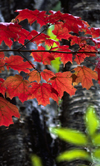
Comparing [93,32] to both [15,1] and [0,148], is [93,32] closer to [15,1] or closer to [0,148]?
[0,148]

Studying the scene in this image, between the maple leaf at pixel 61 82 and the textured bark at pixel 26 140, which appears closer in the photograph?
the maple leaf at pixel 61 82

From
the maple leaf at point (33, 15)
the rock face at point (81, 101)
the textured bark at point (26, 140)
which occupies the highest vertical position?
the maple leaf at point (33, 15)

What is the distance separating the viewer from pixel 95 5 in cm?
145

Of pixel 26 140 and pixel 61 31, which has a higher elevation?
pixel 61 31

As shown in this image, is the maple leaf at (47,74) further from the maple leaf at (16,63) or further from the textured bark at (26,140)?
the textured bark at (26,140)

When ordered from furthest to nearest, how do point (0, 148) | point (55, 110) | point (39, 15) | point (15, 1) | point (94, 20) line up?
point (15, 1)
point (55, 110)
point (94, 20)
point (0, 148)
point (39, 15)

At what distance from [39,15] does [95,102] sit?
71 cm

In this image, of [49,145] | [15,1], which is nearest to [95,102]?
[49,145]

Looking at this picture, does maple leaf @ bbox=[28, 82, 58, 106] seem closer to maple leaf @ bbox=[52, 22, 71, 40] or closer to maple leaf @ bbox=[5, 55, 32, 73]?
maple leaf @ bbox=[5, 55, 32, 73]

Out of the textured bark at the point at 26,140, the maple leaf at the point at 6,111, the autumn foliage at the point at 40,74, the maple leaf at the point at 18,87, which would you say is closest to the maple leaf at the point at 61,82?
the autumn foliage at the point at 40,74

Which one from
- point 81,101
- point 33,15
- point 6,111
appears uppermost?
point 33,15

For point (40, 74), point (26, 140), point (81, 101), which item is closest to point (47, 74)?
point (40, 74)

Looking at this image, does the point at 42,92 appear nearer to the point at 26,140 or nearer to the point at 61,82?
the point at 61,82

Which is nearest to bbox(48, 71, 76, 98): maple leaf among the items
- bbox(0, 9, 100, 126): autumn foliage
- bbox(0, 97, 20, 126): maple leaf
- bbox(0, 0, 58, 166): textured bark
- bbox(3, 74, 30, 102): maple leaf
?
bbox(0, 9, 100, 126): autumn foliage
